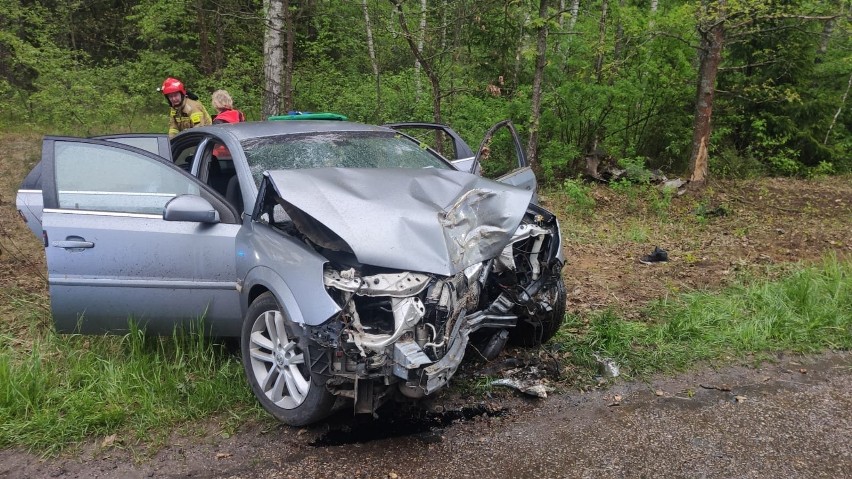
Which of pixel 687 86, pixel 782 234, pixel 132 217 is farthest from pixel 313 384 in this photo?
pixel 687 86

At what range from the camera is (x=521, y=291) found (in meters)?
3.86

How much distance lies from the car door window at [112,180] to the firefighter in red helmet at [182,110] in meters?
2.81

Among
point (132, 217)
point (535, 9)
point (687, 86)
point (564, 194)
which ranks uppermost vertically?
point (535, 9)

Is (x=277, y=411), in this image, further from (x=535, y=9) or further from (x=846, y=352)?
(x=535, y=9)

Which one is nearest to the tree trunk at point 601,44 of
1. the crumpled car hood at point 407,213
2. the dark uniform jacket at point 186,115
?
the dark uniform jacket at point 186,115

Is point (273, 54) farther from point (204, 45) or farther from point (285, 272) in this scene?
point (204, 45)

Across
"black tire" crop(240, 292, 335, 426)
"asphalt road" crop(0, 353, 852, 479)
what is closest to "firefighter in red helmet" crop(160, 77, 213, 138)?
"black tire" crop(240, 292, 335, 426)

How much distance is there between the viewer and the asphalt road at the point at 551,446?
2.99m

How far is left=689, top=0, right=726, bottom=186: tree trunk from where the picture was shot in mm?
9734

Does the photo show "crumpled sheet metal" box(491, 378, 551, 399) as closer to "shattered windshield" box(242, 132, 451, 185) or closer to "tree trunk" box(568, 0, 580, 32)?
"shattered windshield" box(242, 132, 451, 185)

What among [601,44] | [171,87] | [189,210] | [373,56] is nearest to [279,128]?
[189,210]

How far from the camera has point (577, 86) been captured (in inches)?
449

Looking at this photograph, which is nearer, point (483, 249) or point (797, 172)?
point (483, 249)

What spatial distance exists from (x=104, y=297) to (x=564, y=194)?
318 inches
